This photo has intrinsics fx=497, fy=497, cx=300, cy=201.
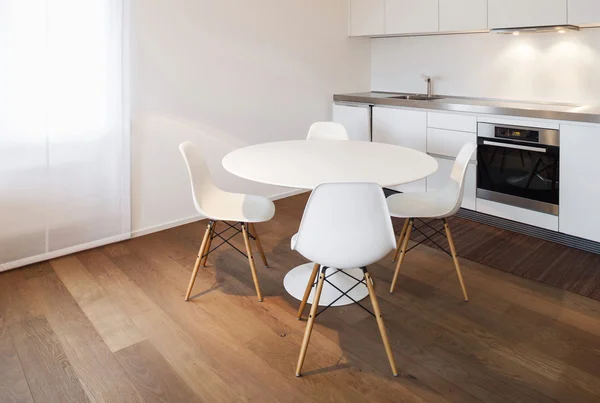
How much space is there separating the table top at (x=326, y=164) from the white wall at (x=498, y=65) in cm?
174

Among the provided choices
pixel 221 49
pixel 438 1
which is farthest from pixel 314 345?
pixel 438 1

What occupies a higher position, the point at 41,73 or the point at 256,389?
the point at 41,73

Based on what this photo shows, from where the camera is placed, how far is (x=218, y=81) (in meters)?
3.93

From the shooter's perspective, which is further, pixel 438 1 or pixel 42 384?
pixel 438 1

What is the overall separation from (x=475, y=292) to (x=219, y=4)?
109 inches

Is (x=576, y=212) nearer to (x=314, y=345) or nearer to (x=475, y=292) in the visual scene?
(x=475, y=292)

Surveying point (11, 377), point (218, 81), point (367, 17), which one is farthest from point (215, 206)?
point (367, 17)

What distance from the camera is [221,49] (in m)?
3.89

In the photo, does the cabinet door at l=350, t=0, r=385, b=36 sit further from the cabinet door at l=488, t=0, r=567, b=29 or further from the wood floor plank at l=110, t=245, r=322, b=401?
the wood floor plank at l=110, t=245, r=322, b=401

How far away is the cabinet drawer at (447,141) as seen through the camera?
382cm

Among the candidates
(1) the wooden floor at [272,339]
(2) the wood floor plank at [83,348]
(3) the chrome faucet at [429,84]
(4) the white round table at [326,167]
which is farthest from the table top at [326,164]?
(3) the chrome faucet at [429,84]

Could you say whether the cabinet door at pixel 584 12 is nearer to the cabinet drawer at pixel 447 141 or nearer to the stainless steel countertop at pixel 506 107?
the stainless steel countertop at pixel 506 107

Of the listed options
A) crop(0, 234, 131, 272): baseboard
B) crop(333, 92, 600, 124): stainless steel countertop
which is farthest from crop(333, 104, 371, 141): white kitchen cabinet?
crop(0, 234, 131, 272): baseboard

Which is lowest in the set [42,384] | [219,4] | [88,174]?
[42,384]
